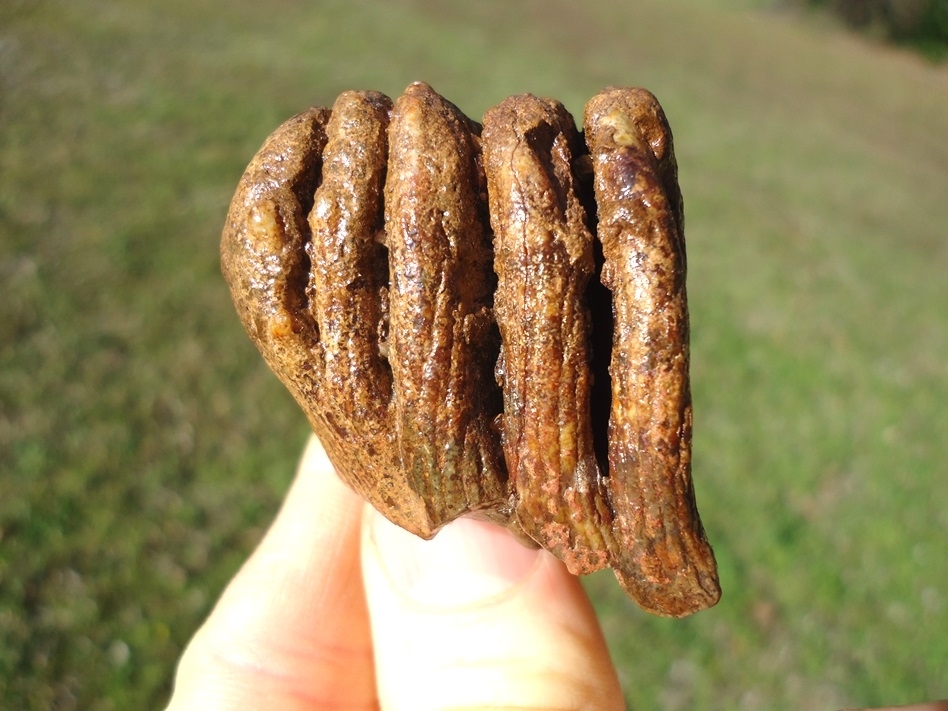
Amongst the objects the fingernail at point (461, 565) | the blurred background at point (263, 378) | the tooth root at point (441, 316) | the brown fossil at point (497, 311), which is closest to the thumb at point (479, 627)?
the fingernail at point (461, 565)

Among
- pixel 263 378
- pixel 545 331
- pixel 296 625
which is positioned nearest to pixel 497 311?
pixel 545 331

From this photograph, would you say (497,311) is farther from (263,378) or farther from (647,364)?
(263,378)

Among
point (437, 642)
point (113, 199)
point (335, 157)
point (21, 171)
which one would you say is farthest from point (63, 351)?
point (335, 157)

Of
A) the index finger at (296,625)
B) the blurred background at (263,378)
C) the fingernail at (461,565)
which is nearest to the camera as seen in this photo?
the index finger at (296,625)

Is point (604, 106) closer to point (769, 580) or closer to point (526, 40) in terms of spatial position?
point (769, 580)

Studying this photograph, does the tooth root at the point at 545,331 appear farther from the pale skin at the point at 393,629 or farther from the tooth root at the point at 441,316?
the pale skin at the point at 393,629

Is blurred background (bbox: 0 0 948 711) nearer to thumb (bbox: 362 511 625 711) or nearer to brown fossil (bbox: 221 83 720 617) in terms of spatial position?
thumb (bbox: 362 511 625 711)

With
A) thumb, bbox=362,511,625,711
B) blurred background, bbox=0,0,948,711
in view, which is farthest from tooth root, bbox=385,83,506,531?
blurred background, bbox=0,0,948,711
